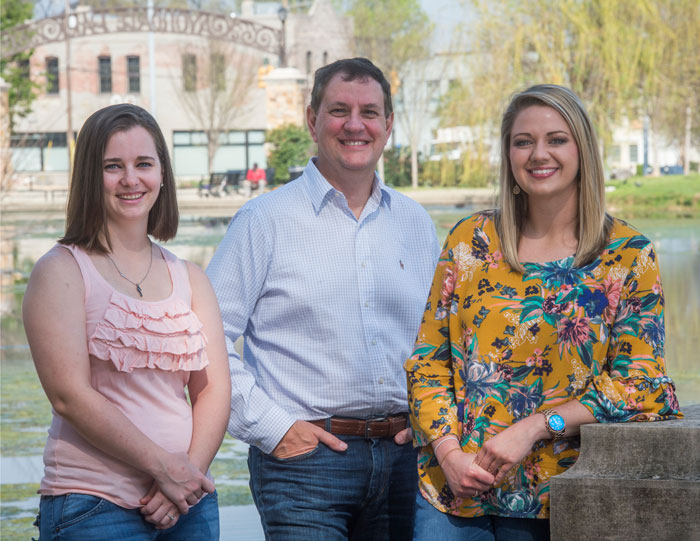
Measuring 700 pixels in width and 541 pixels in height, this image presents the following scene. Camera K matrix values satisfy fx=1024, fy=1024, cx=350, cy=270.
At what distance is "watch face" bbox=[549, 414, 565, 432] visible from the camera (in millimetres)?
2580

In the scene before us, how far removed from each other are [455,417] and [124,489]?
2.90ft

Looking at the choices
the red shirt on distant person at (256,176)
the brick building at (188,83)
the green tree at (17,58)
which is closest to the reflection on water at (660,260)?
the green tree at (17,58)

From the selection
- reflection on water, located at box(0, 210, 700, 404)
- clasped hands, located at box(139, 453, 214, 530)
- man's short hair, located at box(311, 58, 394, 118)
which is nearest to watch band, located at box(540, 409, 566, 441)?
clasped hands, located at box(139, 453, 214, 530)

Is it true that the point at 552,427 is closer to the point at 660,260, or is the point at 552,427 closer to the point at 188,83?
the point at 660,260

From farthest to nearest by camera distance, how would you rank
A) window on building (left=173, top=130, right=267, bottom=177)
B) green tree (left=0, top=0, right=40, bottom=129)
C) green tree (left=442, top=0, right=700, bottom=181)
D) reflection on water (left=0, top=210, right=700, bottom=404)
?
window on building (left=173, top=130, right=267, bottom=177) < green tree (left=0, top=0, right=40, bottom=129) < green tree (left=442, top=0, right=700, bottom=181) < reflection on water (left=0, top=210, right=700, bottom=404)

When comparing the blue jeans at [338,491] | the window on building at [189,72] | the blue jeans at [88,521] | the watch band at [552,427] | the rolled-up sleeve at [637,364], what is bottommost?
the blue jeans at [338,491]

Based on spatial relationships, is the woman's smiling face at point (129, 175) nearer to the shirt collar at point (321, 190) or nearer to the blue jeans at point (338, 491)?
the shirt collar at point (321, 190)

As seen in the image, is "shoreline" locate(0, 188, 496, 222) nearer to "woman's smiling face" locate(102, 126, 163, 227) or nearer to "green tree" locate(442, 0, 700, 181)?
"green tree" locate(442, 0, 700, 181)

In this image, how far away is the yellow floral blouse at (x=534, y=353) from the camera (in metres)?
2.57

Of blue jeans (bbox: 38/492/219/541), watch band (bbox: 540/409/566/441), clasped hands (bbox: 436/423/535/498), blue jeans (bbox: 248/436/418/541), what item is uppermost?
watch band (bbox: 540/409/566/441)

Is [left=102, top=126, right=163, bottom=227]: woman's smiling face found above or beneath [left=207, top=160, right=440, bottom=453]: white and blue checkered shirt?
above

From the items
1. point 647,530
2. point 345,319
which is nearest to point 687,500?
point 647,530

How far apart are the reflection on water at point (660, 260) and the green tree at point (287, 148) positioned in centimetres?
752

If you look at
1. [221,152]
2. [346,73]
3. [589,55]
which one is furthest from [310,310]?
[221,152]
